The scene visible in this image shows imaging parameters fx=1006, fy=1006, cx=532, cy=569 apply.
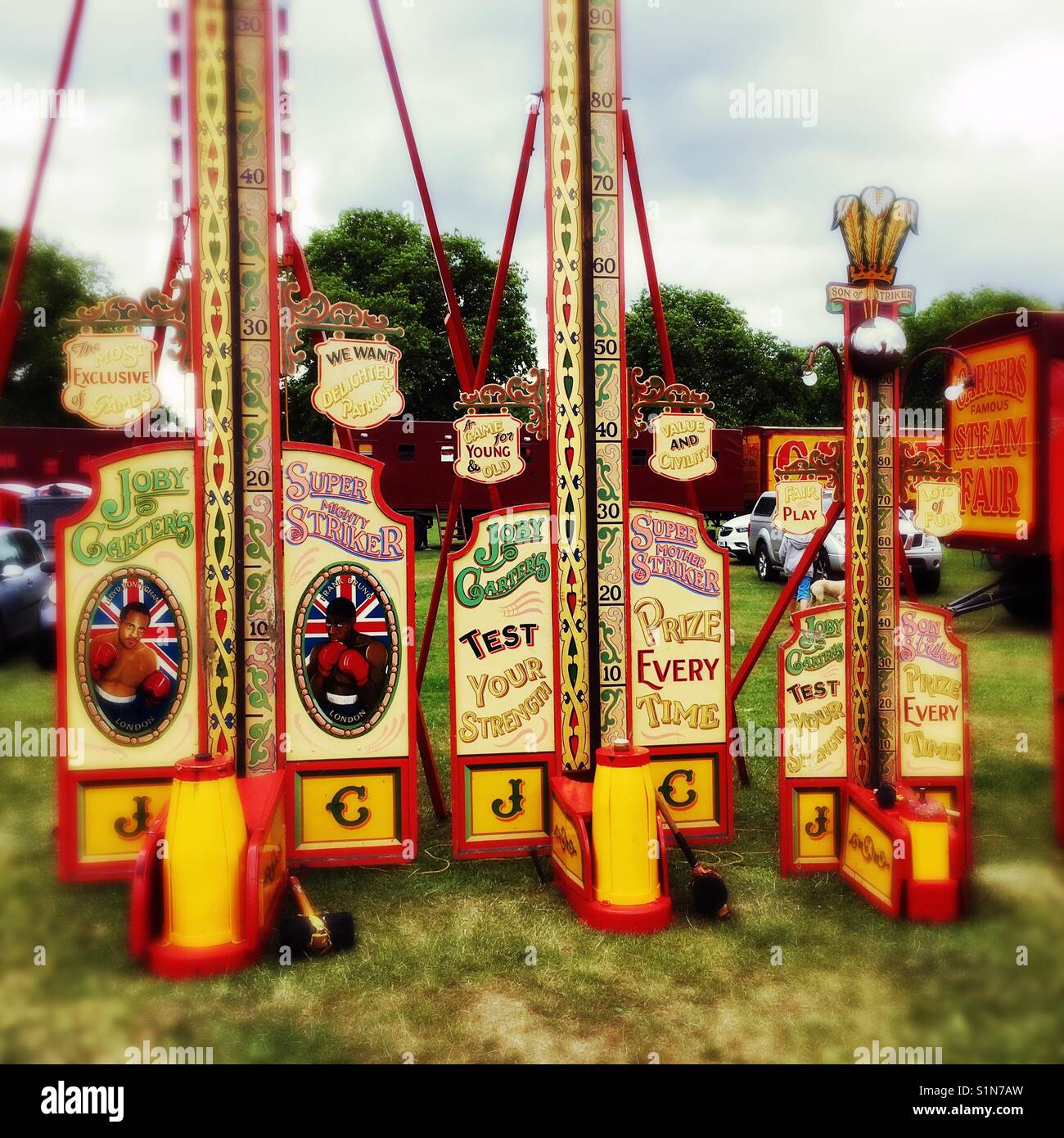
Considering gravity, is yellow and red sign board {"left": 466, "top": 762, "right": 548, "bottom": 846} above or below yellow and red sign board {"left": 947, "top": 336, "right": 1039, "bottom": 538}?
below

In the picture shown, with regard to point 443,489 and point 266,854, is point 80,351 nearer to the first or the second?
point 266,854

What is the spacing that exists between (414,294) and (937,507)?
2380cm

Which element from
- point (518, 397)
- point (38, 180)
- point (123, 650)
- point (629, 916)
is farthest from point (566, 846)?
point (38, 180)

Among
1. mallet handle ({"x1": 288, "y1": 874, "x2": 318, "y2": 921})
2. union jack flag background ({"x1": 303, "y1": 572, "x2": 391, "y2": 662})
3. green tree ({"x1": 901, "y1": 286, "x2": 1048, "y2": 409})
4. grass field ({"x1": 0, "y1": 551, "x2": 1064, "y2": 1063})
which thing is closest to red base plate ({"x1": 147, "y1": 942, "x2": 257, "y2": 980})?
grass field ({"x1": 0, "y1": 551, "x2": 1064, "y2": 1063})

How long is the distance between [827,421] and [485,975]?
34495 millimetres

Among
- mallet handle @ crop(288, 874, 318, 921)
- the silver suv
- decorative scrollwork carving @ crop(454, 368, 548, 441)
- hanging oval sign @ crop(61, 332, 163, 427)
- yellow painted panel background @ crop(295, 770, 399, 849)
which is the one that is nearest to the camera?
mallet handle @ crop(288, 874, 318, 921)

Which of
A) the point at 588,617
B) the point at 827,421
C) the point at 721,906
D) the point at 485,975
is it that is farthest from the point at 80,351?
the point at 827,421

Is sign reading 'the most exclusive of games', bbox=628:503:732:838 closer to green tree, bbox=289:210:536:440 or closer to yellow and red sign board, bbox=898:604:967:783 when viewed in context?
yellow and red sign board, bbox=898:604:967:783

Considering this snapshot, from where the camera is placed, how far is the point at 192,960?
4395mm

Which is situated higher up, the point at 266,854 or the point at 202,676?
the point at 202,676

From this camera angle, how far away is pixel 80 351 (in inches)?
197

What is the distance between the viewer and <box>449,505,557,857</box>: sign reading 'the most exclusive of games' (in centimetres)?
593

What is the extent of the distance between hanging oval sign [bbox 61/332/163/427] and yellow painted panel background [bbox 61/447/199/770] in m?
0.47

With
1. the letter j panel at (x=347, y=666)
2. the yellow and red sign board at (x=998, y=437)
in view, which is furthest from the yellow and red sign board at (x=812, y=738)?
the yellow and red sign board at (x=998, y=437)
